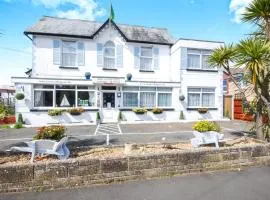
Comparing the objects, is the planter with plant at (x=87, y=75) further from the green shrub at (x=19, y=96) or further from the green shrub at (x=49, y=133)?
the green shrub at (x=49, y=133)

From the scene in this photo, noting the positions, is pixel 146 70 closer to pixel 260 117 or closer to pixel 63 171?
pixel 260 117

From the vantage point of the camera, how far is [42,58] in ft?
57.1

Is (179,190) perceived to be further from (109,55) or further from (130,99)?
(109,55)

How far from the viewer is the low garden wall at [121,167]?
14.9 ft

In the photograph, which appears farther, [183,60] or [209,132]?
[183,60]

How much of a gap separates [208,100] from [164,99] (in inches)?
158

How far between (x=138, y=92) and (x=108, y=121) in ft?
10.9

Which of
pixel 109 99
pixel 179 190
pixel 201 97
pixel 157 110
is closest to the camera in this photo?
pixel 179 190

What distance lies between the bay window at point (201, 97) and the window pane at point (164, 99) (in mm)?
1722

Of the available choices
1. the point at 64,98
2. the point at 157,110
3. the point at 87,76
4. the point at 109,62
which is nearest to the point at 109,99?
the point at 87,76

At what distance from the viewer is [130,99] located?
18469 mm

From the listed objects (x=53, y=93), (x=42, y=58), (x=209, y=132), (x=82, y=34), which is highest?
(x=82, y=34)

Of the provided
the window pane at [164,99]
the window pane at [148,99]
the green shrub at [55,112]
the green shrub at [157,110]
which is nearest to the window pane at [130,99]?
the window pane at [148,99]

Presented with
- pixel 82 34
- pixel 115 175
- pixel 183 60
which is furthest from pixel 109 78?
pixel 115 175
